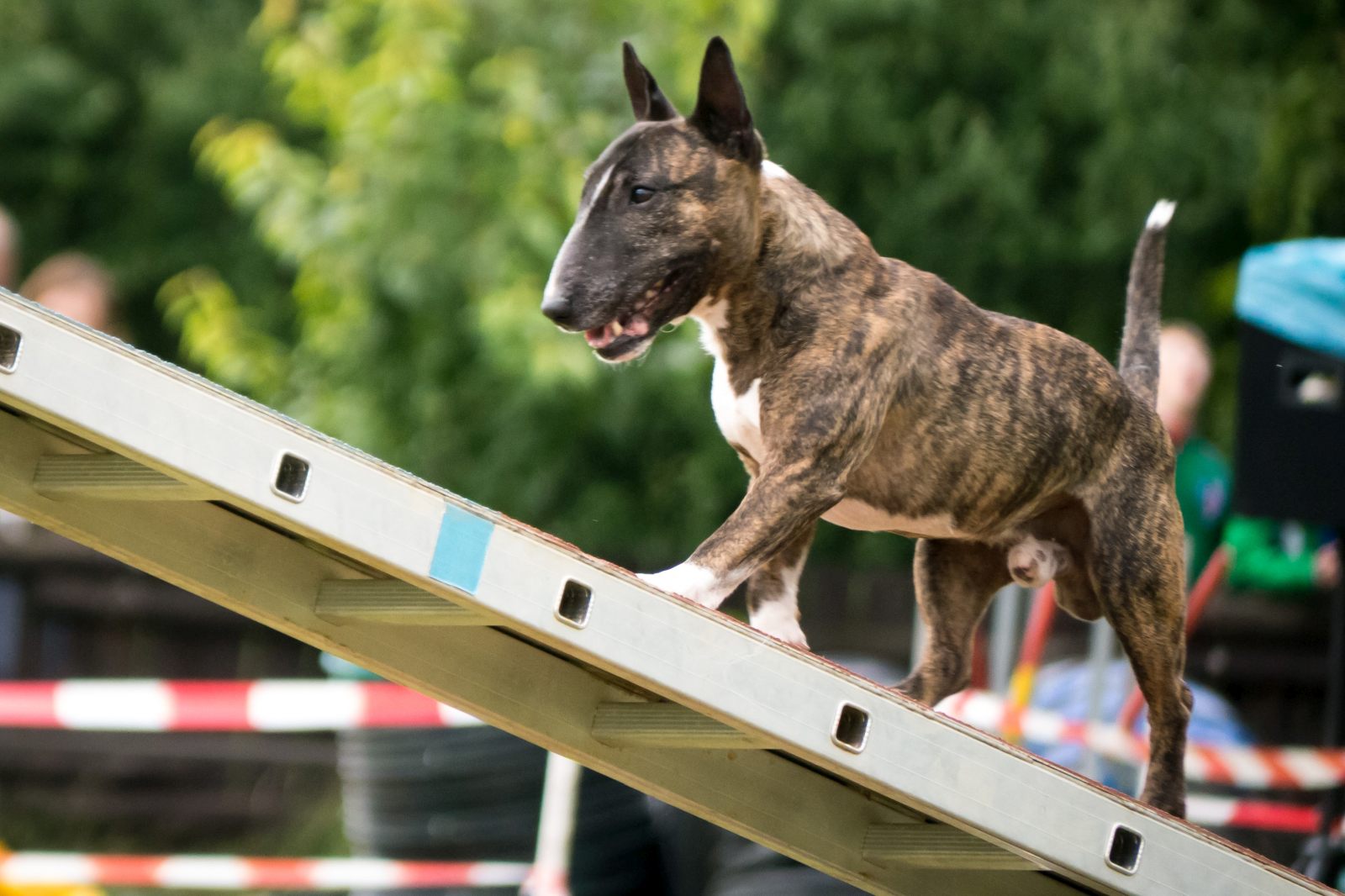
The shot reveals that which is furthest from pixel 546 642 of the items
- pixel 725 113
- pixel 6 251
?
pixel 6 251

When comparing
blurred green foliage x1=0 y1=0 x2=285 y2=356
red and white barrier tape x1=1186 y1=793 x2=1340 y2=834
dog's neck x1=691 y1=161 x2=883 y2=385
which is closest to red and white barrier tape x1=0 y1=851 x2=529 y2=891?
red and white barrier tape x1=1186 y1=793 x2=1340 y2=834

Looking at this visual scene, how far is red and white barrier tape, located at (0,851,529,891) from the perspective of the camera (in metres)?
4.75

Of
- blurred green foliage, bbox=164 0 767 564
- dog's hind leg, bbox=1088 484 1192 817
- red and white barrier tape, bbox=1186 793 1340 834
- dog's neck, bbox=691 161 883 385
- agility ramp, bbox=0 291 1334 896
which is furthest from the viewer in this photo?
blurred green foliage, bbox=164 0 767 564

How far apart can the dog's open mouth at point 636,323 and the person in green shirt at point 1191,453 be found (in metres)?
3.43

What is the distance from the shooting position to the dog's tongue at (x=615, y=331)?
209 centimetres

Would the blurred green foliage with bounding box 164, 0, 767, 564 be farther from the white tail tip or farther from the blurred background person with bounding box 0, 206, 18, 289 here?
the white tail tip

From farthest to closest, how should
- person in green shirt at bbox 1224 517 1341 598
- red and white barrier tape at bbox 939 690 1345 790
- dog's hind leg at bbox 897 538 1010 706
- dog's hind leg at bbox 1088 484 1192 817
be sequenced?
person in green shirt at bbox 1224 517 1341 598, red and white barrier tape at bbox 939 690 1345 790, dog's hind leg at bbox 897 538 1010 706, dog's hind leg at bbox 1088 484 1192 817

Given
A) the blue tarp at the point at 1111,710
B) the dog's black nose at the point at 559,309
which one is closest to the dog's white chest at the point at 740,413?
the dog's black nose at the point at 559,309

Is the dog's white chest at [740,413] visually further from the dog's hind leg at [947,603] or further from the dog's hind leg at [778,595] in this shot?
the dog's hind leg at [947,603]

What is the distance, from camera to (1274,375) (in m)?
4.91

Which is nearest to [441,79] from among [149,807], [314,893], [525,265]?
[525,265]

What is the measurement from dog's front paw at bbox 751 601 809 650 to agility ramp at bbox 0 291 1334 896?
6.8 inches

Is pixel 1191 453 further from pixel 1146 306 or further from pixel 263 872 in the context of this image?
pixel 263 872

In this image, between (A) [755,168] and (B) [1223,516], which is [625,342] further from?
(B) [1223,516]
